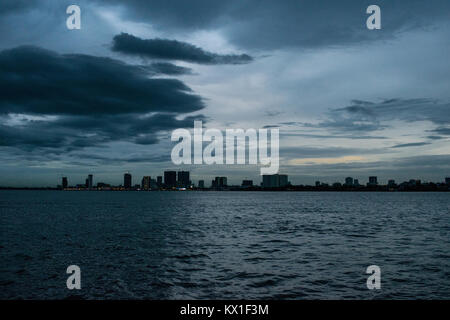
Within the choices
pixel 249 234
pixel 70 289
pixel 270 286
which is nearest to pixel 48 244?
pixel 70 289

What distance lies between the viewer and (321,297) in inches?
863

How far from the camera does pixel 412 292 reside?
2325 cm
